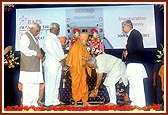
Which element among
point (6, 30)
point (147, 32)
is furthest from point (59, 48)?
point (147, 32)

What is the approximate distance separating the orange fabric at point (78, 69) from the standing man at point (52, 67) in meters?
0.11

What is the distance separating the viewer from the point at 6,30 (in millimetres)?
5188

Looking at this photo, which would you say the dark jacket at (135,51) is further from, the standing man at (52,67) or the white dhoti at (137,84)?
the standing man at (52,67)

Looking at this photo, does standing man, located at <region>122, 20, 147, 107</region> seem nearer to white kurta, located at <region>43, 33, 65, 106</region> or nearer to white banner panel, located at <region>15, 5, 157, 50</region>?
white banner panel, located at <region>15, 5, 157, 50</region>

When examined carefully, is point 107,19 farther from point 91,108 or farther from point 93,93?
point 91,108

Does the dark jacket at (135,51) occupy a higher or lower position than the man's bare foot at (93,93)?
higher

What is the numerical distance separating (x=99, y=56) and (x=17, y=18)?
3.21 ft

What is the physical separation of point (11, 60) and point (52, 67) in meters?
0.45

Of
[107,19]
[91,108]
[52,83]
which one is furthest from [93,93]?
[107,19]

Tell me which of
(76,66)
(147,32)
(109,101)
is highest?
(147,32)

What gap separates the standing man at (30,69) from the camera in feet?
16.9

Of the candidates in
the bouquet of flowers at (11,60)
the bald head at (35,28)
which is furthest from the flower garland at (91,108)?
the bald head at (35,28)

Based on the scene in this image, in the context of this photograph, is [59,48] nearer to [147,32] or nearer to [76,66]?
[76,66]

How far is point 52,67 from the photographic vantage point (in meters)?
5.16
